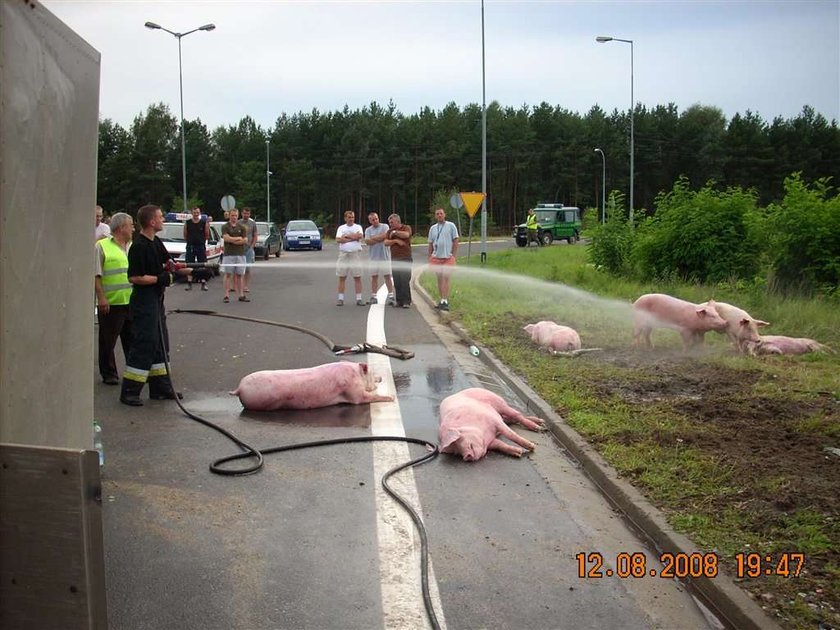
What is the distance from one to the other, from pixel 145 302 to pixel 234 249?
959cm

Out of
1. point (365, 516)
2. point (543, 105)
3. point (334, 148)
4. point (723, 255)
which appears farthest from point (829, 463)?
point (543, 105)

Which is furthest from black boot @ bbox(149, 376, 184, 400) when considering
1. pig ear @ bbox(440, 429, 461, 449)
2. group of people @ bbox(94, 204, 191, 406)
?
pig ear @ bbox(440, 429, 461, 449)

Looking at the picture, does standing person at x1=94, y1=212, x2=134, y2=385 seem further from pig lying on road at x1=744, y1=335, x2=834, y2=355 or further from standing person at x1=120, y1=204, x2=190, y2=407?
pig lying on road at x1=744, y1=335, x2=834, y2=355

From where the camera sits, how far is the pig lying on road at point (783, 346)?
9992mm

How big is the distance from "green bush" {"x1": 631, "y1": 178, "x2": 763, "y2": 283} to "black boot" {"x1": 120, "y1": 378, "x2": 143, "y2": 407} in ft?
40.5

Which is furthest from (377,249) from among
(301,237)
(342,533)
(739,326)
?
(301,237)

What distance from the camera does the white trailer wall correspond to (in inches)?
102

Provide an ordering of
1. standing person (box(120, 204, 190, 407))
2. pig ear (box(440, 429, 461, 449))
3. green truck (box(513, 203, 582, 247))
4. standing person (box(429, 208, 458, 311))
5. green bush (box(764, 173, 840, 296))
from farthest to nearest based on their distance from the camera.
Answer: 1. green truck (box(513, 203, 582, 247))
2. standing person (box(429, 208, 458, 311))
3. green bush (box(764, 173, 840, 296))
4. standing person (box(120, 204, 190, 407))
5. pig ear (box(440, 429, 461, 449))

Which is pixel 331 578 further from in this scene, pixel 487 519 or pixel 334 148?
pixel 334 148

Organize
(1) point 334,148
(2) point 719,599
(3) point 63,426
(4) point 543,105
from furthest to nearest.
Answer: (4) point 543,105, (1) point 334,148, (2) point 719,599, (3) point 63,426

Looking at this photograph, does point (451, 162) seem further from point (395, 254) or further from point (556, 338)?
point (556, 338)

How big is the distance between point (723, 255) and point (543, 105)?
81162 millimetres

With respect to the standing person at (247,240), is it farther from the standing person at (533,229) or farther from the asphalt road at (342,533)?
the standing person at (533,229)

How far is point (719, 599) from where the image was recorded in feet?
12.7
